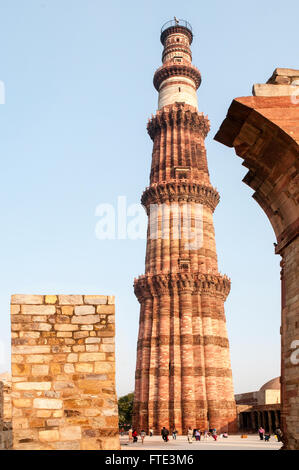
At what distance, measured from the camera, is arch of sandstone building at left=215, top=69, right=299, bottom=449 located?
7.81 meters

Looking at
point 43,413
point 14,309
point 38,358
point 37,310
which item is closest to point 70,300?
point 37,310

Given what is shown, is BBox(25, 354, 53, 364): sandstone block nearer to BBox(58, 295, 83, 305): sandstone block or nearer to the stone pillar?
BBox(58, 295, 83, 305): sandstone block

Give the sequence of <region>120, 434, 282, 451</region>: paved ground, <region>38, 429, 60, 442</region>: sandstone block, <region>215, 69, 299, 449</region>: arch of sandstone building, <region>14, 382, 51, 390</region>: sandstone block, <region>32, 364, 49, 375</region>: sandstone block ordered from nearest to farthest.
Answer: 1. <region>215, 69, 299, 449</region>: arch of sandstone building
2. <region>38, 429, 60, 442</region>: sandstone block
3. <region>14, 382, 51, 390</region>: sandstone block
4. <region>32, 364, 49, 375</region>: sandstone block
5. <region>120, 434, 282, 451</region>: paved ground

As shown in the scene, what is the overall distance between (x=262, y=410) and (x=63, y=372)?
29.3 meters

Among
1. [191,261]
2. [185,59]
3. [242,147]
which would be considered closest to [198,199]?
[191,261]

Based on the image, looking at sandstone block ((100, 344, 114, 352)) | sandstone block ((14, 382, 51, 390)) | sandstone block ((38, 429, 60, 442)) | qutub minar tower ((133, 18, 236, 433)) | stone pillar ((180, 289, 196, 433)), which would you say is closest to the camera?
sandstone block ((38, 429, 60, 442))

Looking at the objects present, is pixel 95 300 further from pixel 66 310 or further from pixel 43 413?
pixel 43 413

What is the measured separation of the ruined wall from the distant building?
2607 cm

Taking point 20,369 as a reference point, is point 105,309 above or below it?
above

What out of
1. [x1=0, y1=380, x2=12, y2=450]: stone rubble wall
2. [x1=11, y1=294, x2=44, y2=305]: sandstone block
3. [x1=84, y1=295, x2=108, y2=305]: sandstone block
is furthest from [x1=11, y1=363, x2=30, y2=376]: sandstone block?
[x1=0, y1=380, x2=12, y2=450]: stone rubble wall

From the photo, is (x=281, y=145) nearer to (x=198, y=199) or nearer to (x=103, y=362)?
(x=103, y=362)

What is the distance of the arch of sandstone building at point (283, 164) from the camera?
25.6 feet

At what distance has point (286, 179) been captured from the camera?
27.4 ft

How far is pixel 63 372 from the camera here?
27.1ft
